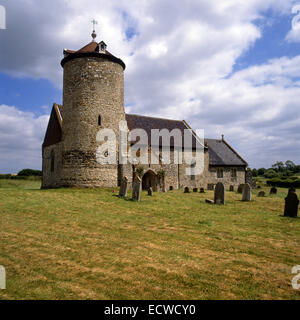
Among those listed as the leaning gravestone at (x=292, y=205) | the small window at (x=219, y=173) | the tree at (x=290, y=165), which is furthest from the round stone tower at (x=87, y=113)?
the tree at (x=290, y=165)

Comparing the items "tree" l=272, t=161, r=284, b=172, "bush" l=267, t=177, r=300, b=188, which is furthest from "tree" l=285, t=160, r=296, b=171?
"bush" l=267, t=177, r=300, b=188

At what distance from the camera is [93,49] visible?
21.5 meters

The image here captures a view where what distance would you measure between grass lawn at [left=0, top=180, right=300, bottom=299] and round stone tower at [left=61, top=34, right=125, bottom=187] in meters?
9.18

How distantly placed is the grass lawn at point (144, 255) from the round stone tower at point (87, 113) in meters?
9.18

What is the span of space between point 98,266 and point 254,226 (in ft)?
22.9

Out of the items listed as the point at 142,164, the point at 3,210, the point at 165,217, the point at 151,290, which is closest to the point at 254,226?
the point at 165,217

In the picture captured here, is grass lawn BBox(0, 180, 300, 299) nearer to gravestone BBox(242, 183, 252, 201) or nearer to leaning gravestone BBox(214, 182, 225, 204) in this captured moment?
leaning gravestone BBox(214, 182, 225, 204)

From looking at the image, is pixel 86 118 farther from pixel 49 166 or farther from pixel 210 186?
pixel 210 186

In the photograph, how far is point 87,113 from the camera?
20.4 metres

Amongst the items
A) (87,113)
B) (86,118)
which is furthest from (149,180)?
(87,113)

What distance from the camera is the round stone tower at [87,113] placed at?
66.7 ft

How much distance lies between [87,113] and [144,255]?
16.6 meters

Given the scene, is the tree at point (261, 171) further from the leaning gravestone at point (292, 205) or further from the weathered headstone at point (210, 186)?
the leaning gravestone at point (292, 205)
